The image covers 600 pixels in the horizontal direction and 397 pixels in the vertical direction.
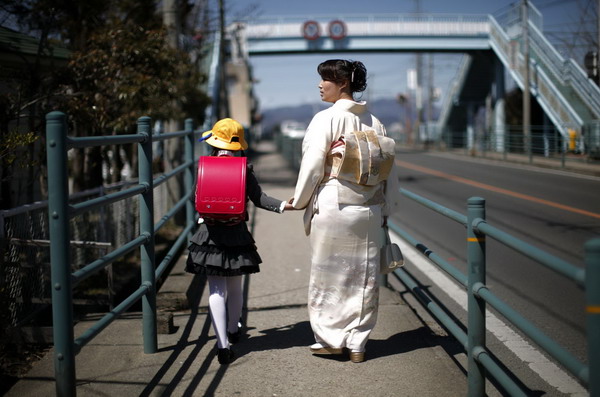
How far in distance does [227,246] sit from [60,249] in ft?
4.75

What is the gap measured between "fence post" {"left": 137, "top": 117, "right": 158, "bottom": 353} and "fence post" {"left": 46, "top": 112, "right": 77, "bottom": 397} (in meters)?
1.22

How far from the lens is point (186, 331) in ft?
16.7

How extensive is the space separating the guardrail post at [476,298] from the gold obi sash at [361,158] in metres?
0.77

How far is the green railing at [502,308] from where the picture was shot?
2.17 metres

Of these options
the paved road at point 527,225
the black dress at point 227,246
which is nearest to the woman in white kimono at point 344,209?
the black dress at point 227,246

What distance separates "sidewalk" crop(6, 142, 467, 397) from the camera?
3877mm

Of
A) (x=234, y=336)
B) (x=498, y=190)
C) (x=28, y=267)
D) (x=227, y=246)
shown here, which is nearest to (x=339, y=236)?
(x=227, y=246)

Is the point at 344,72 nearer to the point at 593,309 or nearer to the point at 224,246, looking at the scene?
the point at 224,246

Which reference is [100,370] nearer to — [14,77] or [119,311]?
[119,311]

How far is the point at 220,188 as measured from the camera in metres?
4.21

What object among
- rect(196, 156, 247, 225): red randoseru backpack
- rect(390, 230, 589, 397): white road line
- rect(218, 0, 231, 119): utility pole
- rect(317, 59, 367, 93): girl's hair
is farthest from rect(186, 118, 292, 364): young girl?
rect(218, 0, 231, 119): utility pole

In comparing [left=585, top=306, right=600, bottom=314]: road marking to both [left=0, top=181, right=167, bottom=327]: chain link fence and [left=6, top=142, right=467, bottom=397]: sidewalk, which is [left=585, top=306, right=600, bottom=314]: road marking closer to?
[left=6, top=142, right=467, bottom=397]: sidewalk

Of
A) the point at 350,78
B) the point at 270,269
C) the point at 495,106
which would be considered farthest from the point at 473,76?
the point at 350,78

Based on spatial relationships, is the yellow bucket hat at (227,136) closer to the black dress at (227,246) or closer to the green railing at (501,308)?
the black dress at (227,246)
